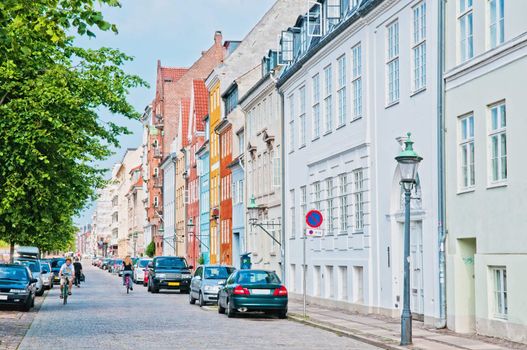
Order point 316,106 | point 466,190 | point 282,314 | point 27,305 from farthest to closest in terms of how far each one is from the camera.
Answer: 1. point 316,106
2. point 27,305
3. point 282,314
4. point 466,190

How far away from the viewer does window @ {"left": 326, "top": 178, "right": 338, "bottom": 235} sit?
33031 mm

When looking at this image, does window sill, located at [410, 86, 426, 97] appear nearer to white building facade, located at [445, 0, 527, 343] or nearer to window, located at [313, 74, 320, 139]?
white building facade, located at [445, 0, 527, 343]

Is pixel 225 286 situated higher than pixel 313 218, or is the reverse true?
pixel 313 218

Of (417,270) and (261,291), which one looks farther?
(261,291)

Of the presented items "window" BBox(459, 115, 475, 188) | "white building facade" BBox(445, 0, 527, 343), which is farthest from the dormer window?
"window" BBox(459, 115, 475, 188)

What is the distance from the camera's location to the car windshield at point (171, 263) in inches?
2014

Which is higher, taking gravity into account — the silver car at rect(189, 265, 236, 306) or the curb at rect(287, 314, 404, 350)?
the silver car at rect(189, 265, 236, 306)

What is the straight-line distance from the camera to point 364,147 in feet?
96.2

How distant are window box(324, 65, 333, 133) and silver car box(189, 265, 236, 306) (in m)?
7.32

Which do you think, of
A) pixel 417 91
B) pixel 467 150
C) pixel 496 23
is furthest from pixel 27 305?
pixel 496 23

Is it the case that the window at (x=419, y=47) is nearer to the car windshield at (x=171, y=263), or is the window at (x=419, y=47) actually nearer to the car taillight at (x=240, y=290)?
the car taillight at (x=240, y=290)

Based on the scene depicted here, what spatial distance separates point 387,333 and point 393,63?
8.32 meters

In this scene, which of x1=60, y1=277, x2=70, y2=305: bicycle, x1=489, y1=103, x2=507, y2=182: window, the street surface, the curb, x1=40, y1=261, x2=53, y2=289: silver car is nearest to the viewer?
the curb

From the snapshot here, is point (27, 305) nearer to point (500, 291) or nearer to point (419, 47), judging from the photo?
point (419, 47)
